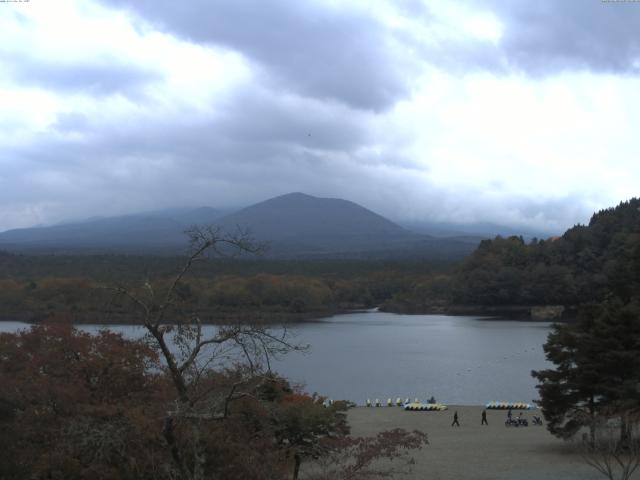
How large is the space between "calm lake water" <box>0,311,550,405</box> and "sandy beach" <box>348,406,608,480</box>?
3359 millimetres

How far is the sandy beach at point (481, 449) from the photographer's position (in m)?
12.8

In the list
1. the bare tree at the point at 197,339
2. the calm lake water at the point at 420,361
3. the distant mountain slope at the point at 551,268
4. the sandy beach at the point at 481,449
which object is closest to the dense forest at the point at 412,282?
the distant mountain slope at the point at 551,268

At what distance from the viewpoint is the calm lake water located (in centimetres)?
2628

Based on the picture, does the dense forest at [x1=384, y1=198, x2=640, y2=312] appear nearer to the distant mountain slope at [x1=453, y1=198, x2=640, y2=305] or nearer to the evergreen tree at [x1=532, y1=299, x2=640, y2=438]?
the distant mountain slope at [x1=453, y1=198, x2=640, y2=305]

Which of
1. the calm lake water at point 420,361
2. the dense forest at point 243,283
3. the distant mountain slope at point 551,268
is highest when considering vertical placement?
the distant mountain slope at point 551,268

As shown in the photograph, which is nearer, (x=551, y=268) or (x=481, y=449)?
(x=481, y=449)

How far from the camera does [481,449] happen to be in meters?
15.3

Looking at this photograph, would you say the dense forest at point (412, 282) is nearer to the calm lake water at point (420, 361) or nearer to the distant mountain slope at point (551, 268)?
the distant mountain slope at point (551, 268)

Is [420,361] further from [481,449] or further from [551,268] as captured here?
[551,268]

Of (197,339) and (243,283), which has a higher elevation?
(197,339)

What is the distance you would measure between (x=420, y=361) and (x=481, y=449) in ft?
62.1

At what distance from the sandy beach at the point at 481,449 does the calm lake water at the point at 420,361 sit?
3359 mm

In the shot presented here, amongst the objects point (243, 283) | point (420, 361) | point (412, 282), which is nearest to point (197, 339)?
point (420, 361)

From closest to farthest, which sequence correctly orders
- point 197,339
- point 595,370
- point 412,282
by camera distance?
point 197,339, point 595,370, point 412,282
